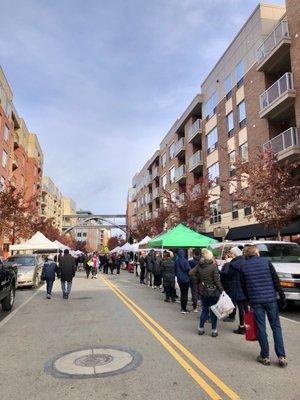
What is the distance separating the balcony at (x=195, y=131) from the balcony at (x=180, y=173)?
154 inches

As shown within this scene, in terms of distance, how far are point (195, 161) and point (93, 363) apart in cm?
3642

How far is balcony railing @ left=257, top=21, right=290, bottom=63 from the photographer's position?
80.9 feet

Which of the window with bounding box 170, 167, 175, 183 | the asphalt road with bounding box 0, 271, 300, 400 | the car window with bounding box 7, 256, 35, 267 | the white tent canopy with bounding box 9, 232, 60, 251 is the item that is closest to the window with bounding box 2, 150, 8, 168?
the white tent canopy with bounding box 9, 232, 60, 251

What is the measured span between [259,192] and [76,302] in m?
9.91

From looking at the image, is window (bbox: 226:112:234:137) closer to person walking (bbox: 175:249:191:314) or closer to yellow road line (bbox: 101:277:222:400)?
person walking (bbox: 175:249:191:314)

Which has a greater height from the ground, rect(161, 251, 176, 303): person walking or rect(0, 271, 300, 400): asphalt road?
rect(161, 251, 176, 303): person walking

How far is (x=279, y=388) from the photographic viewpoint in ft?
16.8

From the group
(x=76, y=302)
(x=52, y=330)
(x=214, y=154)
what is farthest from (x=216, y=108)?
(x=52, y=330)

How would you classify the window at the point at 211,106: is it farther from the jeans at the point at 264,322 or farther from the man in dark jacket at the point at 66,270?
the jeans at the point at 264,322

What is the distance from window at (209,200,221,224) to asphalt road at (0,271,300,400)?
77.0ft

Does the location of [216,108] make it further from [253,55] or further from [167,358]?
[167,358]

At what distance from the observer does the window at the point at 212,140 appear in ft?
121

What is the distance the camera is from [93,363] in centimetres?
625

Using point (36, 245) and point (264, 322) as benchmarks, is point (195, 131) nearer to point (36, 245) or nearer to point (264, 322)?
point (36, 245)
